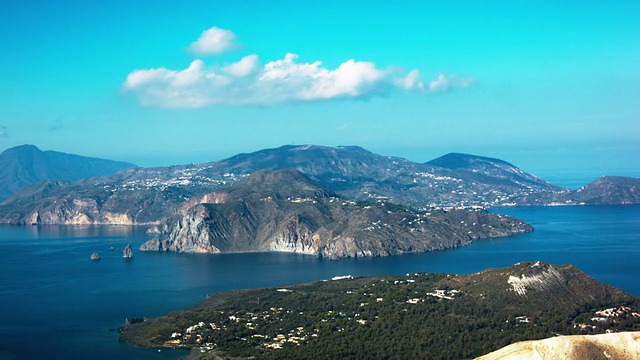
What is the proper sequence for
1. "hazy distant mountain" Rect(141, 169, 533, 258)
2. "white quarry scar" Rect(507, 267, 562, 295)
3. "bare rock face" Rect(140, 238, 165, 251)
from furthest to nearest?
"bare rock face" Rect(140, 238, 165, 251)
"hazy distant mountain" Rect(141, 169, 533, 258)
"white quarry scar" Rect(507, 267, 562, 295)

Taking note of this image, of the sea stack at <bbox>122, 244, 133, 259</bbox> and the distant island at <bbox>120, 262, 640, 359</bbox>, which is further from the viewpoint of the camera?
the sea stack at <bbox>122, 244, 133, 259</bbox>

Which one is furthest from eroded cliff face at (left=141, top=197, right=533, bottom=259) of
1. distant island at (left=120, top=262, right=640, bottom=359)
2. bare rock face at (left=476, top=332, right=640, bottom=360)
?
bare rock face at (left=476, top=332, right=640, bottom=360)

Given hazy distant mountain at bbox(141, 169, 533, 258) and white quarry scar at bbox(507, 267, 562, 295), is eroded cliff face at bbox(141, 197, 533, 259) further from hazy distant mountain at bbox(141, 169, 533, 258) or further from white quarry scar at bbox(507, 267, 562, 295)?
white quarry scar at bbox(507, 267, 562, 295)

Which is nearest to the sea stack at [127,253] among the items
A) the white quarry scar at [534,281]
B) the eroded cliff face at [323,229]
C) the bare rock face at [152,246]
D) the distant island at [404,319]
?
the bare rock face at [152,246]

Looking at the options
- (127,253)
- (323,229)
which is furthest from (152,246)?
(323,229)

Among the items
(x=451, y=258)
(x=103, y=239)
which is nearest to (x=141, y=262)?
(x=103, y=239)

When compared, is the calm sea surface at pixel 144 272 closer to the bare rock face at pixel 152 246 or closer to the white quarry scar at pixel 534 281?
the bare rock face at pixel 152 246

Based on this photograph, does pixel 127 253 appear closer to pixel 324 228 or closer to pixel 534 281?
pixel 324 228
